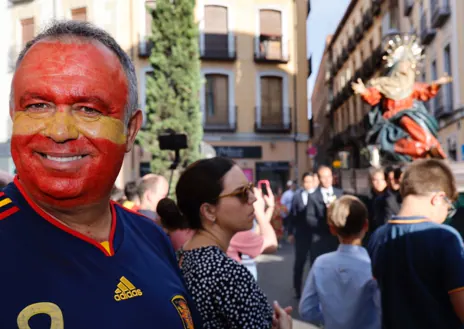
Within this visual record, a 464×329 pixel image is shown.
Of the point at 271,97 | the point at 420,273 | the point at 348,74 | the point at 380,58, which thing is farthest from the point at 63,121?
the point at 348,74

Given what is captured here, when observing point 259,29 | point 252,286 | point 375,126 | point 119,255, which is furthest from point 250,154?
point 119,255

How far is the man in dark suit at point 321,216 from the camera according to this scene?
588cm

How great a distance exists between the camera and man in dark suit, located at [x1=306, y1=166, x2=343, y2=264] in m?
5.88

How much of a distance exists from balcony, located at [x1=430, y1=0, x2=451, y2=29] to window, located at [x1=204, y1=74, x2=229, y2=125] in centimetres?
955

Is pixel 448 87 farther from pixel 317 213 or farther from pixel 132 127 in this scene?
pixel 132 127

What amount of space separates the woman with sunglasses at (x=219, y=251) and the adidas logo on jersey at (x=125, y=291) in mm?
594

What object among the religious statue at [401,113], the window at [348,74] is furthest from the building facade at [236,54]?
the window at [348,74]

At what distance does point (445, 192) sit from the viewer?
2365mm

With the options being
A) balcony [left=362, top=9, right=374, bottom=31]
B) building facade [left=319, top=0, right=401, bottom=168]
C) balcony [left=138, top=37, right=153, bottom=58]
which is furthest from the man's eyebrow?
balcony [left=362, top=9, right=374, bottom=31]

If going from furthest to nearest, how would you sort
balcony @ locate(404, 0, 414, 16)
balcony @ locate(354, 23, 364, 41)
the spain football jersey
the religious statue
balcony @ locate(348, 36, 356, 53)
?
balcony @ locate(348, 36, 356, 53) < balcony @ locate(354, 23, 364, 41) < balcony @ locate(404, 0, 414, 16) < the religious statue < the spain football jersey

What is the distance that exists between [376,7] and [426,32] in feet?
21.4

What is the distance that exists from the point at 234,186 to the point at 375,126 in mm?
3537

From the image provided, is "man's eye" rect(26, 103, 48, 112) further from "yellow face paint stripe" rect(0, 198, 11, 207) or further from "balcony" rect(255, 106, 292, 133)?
"balcony" rect(255, 106, 292, 133)

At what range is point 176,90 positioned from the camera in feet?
23.9
